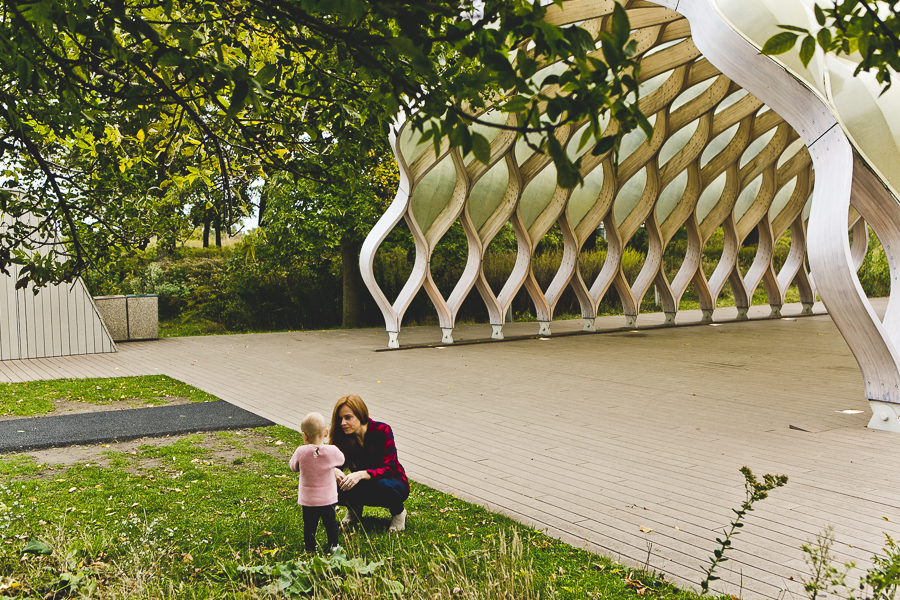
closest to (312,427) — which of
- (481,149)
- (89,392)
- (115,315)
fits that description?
(481,149)

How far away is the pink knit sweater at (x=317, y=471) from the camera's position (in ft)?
14.2

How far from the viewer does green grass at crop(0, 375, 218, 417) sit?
10.0 metres

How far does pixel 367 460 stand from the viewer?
4.85 metres

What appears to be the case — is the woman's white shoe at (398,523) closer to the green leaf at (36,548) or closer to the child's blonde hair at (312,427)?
the child's blonde hair at (312,427)

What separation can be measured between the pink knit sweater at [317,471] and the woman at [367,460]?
290 mm

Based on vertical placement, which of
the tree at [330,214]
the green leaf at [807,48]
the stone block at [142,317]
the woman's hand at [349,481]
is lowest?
the woman's hand at [349,481]

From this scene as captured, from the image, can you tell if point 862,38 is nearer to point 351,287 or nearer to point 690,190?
point 690,190

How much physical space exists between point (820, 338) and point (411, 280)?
9570mm

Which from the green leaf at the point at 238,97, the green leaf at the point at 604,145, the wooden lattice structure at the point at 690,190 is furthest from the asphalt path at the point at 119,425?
the green leaf at the point at 604,145

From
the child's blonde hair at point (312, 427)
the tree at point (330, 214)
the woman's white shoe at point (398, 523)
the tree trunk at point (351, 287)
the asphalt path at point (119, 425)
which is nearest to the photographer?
the child's blonde hair at point (312, 427)

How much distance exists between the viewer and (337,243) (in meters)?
20.2

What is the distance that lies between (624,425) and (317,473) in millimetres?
4894

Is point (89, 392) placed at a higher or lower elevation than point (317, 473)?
lower

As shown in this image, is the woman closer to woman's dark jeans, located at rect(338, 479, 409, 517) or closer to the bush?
woman's dark jeans, located at rect(338, 479, 409, 517)
